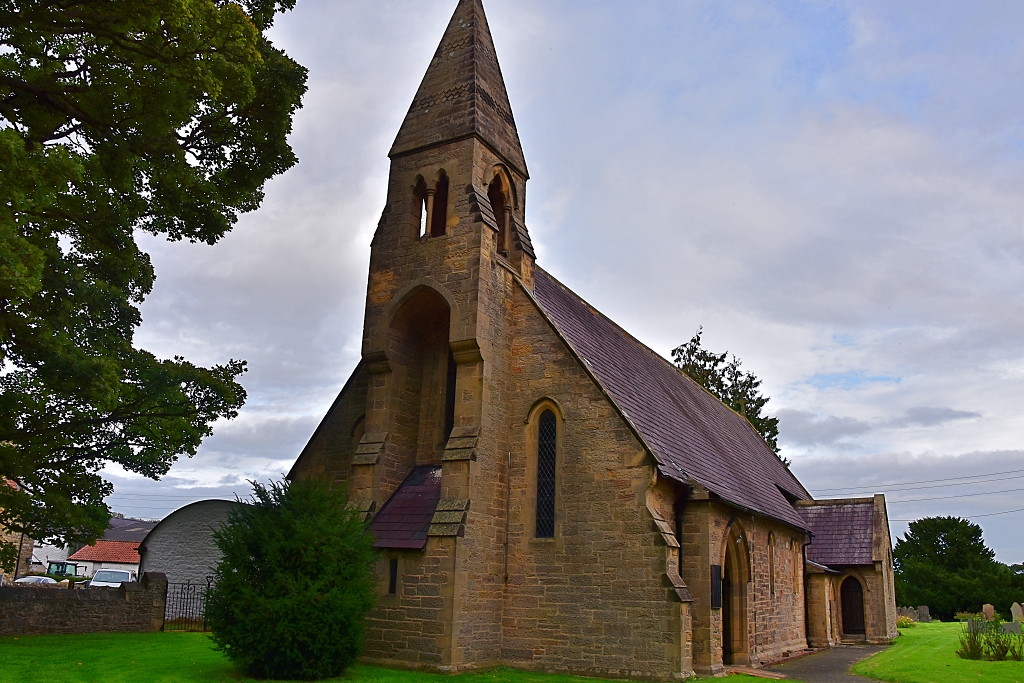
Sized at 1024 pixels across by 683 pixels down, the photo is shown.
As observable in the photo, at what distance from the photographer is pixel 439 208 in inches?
779

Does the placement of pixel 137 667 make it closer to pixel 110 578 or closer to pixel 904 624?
pixel 110 578

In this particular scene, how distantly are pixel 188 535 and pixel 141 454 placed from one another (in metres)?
10.1

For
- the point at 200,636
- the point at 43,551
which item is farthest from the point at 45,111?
the point at 43,551

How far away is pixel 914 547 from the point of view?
174 feet

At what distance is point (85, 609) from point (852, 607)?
86.1ft

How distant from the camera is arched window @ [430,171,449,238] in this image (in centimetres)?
1930

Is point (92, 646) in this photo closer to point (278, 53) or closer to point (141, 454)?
point (141, 454)

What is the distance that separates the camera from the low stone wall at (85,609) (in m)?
17.8

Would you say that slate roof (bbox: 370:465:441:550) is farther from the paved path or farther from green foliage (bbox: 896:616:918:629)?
green foliage (bbox: 896:616:918:629)

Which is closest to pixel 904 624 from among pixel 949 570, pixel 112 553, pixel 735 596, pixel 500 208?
pixel 949 570

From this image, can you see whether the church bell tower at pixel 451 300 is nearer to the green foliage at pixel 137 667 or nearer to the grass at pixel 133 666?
the green foliage at pixel 137 667

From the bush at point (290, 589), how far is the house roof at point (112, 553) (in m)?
45.8

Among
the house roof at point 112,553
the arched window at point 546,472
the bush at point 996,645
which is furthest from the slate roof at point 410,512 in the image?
the house roof at point 112,553

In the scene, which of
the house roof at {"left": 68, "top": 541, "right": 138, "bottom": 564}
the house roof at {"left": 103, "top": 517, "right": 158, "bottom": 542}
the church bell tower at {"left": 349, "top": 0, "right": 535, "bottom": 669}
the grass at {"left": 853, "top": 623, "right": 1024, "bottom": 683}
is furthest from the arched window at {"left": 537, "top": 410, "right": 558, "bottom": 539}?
the house roof at {"left": 103, "top": 517, "right": 158, "bottom": 542}
